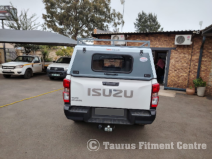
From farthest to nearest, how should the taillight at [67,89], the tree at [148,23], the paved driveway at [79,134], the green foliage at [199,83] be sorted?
the tree at [148,23] < the green foliage at [199,83] < the taillight at [67,89] < the paved driveway at [79,134]

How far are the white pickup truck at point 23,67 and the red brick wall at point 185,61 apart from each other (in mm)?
8328

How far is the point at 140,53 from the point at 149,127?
1.96 m

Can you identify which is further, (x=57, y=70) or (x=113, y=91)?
(x=57, y=70)

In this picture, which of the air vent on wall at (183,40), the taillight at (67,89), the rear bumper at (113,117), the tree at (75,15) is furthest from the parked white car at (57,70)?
the tree at (75,15)

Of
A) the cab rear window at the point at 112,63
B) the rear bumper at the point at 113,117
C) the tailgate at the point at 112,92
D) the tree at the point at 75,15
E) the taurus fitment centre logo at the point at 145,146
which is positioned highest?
the tree at the point at 75,15

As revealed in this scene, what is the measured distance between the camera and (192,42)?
8227mm

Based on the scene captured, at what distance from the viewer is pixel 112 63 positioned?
11.4 ft

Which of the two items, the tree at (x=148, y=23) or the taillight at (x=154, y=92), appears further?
the tree at (x=148, y=23)

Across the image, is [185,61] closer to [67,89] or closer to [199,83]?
[199,83]

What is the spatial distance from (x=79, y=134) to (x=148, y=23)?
155ft

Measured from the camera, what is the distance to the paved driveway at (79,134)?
2.79 m

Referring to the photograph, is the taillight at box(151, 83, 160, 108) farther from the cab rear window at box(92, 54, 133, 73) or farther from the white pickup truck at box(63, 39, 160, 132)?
the cab rear window at box(92, 54, 133, 73)

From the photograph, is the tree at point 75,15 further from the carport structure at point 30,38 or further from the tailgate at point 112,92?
the tailgate at point 112,92

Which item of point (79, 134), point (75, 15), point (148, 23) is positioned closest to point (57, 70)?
point (79, 134)
